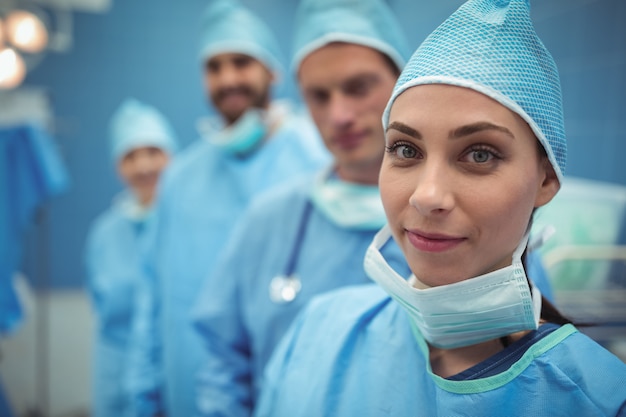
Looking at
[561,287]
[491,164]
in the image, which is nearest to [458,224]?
[491,164]

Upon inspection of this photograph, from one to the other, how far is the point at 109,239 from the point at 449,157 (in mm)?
2326

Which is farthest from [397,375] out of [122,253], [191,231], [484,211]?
[122,253]

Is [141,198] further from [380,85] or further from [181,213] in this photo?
[380,85]

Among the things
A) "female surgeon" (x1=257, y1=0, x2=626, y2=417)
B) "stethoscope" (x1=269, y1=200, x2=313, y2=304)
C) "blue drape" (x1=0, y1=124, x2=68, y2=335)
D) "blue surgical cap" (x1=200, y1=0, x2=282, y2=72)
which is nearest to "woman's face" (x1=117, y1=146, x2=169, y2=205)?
"blue drape" (x1=0, y1=124, x2=68, y2=335)

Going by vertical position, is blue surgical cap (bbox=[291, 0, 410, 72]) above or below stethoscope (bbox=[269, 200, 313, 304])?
above

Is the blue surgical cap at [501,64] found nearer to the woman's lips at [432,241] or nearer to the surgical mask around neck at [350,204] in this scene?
the woman's lips at [432,241]

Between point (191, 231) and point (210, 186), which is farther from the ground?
point (210, 186)

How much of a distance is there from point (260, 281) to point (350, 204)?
0.96ft

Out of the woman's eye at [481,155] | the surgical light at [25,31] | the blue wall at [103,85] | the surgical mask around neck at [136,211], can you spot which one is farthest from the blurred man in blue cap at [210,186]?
the blue wall at [103,85]

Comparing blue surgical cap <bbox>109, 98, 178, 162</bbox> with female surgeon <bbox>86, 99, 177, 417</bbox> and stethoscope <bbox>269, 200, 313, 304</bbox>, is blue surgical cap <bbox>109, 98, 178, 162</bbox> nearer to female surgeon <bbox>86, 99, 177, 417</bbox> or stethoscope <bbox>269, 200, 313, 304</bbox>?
female surgeon <bbox>86, 99, 177, 417</bbox>

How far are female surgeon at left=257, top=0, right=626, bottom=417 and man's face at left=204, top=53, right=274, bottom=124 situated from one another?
1201mm

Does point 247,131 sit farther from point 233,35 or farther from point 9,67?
point 9,67

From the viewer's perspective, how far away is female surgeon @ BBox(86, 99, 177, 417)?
2309 mm

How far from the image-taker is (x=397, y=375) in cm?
71
